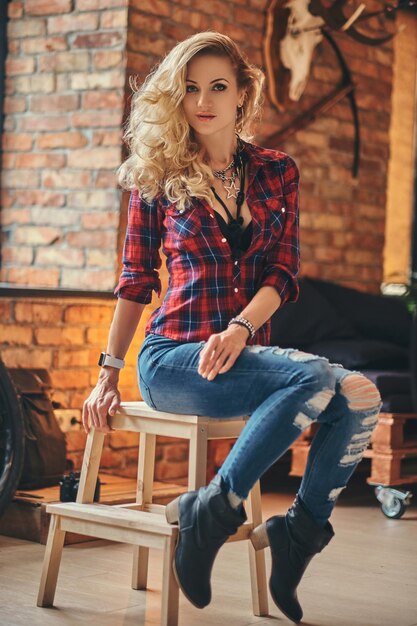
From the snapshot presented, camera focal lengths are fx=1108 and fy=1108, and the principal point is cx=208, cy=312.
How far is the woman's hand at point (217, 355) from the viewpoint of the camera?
96.5 inches

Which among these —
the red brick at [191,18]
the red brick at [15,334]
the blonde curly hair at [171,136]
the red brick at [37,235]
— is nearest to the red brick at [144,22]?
the red brick at [191,18]

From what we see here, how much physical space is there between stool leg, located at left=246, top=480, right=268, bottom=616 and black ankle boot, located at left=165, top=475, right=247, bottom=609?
1.14 feet

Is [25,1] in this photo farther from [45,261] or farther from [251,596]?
[251,596]

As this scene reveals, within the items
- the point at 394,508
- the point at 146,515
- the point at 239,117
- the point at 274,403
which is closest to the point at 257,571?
the point at 146,515

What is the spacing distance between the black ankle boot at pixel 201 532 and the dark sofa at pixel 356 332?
2.00 m

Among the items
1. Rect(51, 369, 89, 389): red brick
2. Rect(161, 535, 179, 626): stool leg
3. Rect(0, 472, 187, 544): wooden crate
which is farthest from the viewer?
Rect(51, 369, 89, 389): red brick

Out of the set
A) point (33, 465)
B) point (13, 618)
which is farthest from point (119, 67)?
point (13, 618)

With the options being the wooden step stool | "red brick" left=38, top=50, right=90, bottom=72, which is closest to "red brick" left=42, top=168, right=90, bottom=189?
"red brick" left=38, top=50, right=90, bottom=72

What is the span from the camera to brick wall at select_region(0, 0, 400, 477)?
4254 mm

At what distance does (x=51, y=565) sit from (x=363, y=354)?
2104 mm

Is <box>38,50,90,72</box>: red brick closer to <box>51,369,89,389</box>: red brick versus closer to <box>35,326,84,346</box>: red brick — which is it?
<box>35,326,84,346</box>: red brick

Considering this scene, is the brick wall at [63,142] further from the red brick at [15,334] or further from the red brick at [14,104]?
the red brick at [15,334]

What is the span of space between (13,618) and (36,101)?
8.20ft

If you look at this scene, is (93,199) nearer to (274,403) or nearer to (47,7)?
(47,7)
